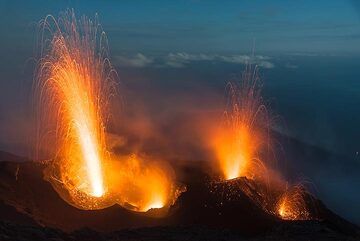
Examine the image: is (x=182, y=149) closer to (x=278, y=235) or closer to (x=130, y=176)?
(x=130, y=176)

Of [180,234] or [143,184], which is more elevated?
[143,184]

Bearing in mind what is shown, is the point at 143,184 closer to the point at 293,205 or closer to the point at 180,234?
the point at 180,234

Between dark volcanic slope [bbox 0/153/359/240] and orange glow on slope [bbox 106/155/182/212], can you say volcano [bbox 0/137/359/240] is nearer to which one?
dark volcanic slope [bbox 0/153/359/240]

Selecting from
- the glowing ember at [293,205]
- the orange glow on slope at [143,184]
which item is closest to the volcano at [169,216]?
the orange glow on slope at [143,184]

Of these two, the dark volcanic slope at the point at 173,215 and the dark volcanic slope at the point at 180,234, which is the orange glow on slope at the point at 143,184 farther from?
the dark volcanic slope at the point at 180,234

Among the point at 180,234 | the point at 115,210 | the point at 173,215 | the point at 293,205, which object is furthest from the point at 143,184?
the point at 293,205

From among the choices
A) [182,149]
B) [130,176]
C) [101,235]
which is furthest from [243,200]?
[182,149]
